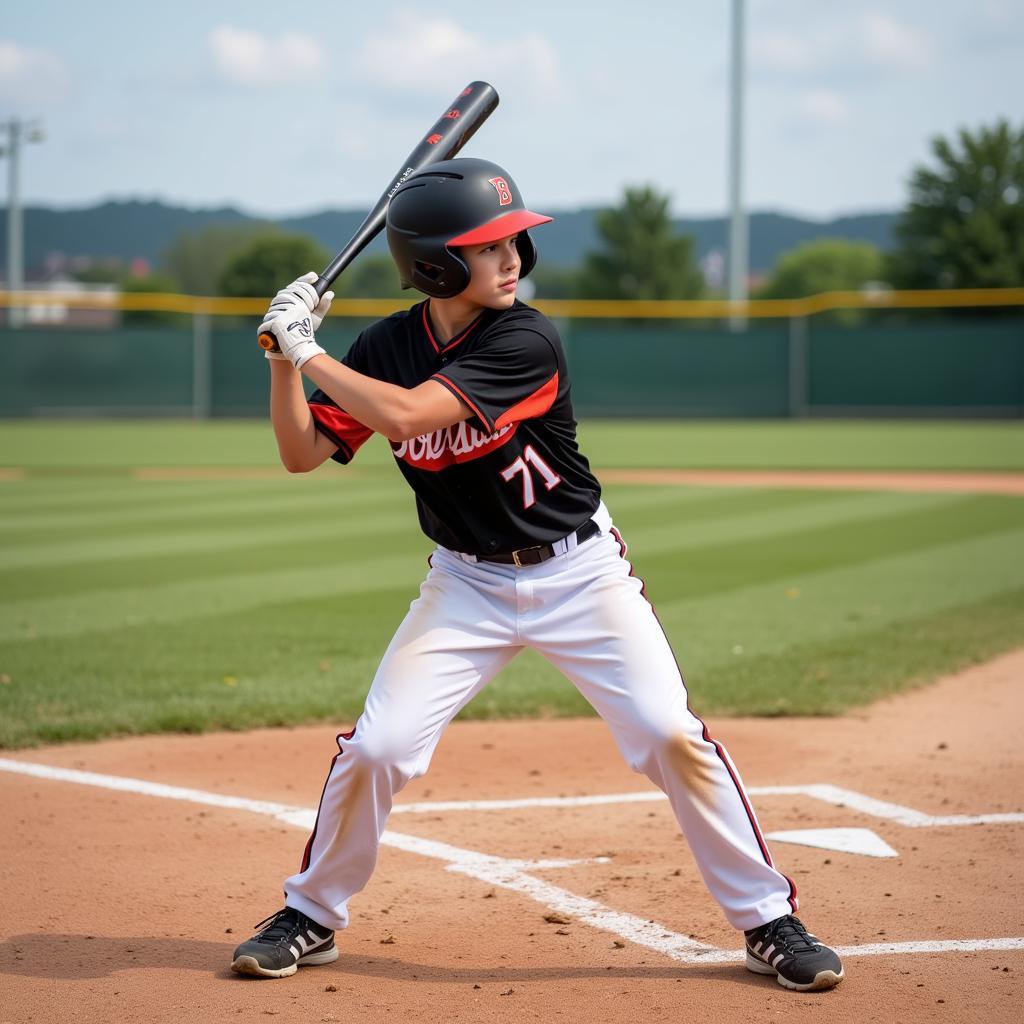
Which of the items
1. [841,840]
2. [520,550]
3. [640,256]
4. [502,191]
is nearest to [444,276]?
[502,191]

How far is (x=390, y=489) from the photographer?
618 inches

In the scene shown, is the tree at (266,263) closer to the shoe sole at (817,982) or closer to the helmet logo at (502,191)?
the helmet logo at (502,191)

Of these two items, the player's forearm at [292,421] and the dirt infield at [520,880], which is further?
the player's forearm at [292,421]

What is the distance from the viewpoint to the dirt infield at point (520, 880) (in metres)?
3.13

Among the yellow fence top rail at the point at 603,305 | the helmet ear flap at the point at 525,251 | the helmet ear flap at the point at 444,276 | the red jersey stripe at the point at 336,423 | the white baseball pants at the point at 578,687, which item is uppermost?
the yellow fence top rail at the point at 603,305

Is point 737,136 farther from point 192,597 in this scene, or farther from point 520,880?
point 520,880

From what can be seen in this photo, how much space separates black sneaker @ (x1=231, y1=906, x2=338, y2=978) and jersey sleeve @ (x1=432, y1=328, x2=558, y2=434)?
4.20ft

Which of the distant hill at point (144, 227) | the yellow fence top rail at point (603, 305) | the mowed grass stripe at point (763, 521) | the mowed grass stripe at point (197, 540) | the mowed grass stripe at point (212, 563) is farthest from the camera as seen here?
the distant hill at point (144, 227)

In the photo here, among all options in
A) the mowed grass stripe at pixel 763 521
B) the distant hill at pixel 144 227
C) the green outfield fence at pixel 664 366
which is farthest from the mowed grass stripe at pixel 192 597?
the distant hill at pixel 144 227

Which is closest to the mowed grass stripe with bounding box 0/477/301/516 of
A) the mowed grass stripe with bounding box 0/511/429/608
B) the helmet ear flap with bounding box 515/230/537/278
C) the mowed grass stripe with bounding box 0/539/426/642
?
the mowed grass stripe with bounding box 0/511/429/608

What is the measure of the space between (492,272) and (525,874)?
5.88 ft

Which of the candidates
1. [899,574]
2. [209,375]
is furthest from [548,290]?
[899,574]

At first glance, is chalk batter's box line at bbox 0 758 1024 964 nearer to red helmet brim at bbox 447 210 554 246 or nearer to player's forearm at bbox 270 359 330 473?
player's forearm at bbox 270 359 330 473

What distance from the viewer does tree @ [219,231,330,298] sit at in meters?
59.7
